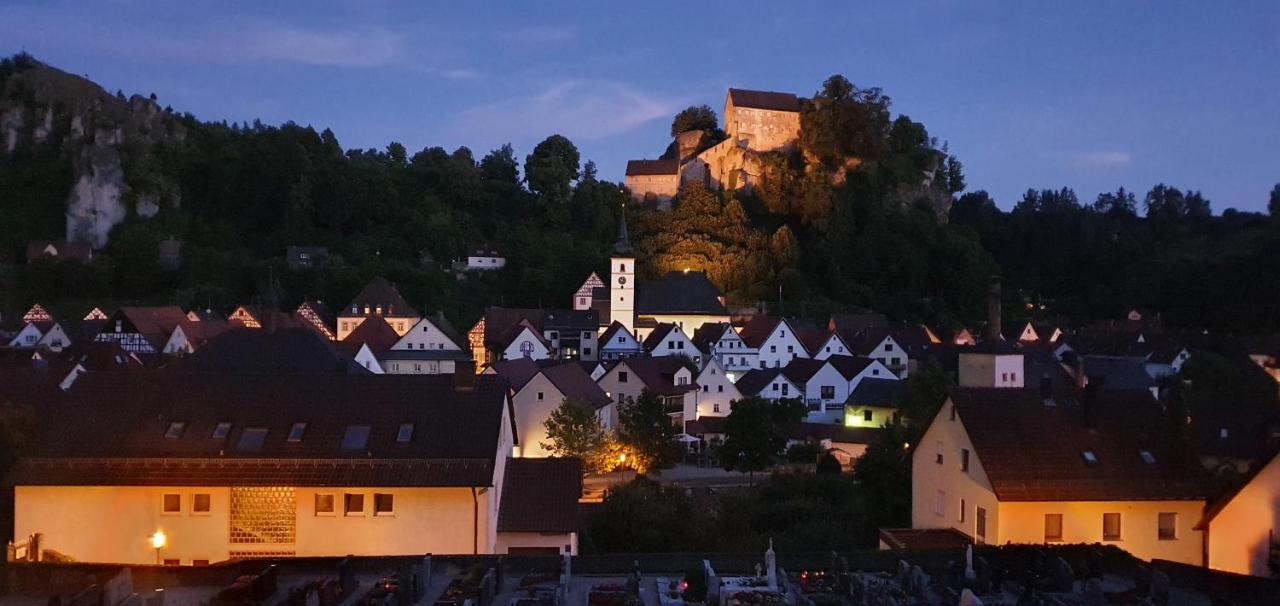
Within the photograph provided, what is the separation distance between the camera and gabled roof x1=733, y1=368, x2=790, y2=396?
44.2 meters

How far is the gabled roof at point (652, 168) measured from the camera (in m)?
82.3

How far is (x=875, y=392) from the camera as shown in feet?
136

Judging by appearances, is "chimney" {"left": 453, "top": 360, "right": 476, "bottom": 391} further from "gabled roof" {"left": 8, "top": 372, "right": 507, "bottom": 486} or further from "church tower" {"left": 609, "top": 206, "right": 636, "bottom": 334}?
"church tower" {"left": 609, "top": 206, "right": 636, "bottom": 334}

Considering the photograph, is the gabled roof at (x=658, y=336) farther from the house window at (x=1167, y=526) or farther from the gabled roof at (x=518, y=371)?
the house window at (x=1167, y=526)

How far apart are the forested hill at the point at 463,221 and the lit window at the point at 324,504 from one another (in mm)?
46651

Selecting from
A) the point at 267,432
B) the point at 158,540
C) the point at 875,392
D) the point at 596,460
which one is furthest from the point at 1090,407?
the point at 875,392

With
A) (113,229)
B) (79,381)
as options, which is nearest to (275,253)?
(113,229)

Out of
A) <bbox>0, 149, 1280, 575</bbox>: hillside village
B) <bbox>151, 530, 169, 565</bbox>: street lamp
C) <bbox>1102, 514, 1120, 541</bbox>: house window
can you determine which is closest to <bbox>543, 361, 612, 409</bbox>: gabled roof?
<bbox>0, 149, 1280, 575</bbox>: hillside village

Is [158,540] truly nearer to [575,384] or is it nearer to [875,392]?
[575,384]

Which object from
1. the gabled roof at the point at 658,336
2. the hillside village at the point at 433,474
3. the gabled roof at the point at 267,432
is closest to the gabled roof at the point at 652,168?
the gabled roof at the point at 658,336

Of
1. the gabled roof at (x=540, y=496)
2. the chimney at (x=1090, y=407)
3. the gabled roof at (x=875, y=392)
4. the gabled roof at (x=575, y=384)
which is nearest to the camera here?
the gabled roof at (x=540, y=496)

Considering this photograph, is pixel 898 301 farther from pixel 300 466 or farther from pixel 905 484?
pixel 300 466

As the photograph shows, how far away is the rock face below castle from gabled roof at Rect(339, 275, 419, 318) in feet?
89.2

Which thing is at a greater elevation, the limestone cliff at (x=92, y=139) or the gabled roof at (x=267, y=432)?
the limestone cliff at (x=92, y=139)
